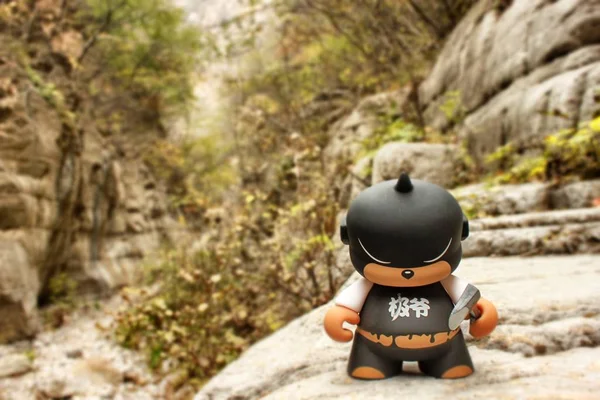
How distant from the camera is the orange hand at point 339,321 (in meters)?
1.72

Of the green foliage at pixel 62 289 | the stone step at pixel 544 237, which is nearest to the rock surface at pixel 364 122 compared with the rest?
the stone step at pixel 544 237

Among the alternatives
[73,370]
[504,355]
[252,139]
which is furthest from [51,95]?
[504,355]

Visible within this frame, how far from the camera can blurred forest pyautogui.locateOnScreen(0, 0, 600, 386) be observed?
18.1ft

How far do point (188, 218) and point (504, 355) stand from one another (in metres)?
13.3

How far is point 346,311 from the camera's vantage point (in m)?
1.75

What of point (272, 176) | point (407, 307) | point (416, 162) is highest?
point (407, 307)

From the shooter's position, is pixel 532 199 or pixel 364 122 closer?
pixel 532 199

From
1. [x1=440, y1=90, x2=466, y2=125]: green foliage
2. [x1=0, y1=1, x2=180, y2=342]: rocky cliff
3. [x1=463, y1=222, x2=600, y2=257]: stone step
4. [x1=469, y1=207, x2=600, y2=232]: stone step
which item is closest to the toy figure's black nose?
[x1=463, y1=222, x2=600, y2=257]: stone step

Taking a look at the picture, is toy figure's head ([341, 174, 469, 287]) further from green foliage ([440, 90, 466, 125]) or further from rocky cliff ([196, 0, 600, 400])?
green foliage ([440, 90, 466, 125])

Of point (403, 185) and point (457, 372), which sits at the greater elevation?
point (403, 185)

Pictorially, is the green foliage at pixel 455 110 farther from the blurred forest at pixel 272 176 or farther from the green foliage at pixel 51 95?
the green foliage at pixel 51 95

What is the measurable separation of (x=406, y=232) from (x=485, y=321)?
1.71ft

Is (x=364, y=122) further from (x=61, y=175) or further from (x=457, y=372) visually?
(x=457, y=372)

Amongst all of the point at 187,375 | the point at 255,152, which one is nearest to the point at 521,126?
the point at 187,375
